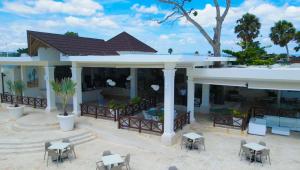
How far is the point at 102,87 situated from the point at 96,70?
72.5 inches

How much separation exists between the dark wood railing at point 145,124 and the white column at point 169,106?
609mm

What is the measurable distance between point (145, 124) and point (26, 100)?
1157 centimetres

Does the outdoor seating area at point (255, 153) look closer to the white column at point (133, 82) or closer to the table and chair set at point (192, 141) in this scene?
the table and chair set at point (192, 141)

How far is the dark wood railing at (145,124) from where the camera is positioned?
1257 cm

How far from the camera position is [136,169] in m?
9.47

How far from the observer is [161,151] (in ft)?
36.3

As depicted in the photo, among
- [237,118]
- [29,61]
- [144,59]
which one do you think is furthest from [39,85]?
[237,118]

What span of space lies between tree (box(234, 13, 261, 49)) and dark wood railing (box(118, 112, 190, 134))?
2227 cm

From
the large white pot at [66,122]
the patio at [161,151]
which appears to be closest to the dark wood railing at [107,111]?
the patio at [161,151]

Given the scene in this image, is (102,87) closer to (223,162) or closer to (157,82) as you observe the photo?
(157,82)

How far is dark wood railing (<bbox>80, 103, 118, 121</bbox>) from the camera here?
48.5 feet

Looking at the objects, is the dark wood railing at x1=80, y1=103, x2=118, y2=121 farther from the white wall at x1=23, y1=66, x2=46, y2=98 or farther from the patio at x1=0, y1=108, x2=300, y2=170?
the white wall at x1=23, y1=66, x2=46, y2=98

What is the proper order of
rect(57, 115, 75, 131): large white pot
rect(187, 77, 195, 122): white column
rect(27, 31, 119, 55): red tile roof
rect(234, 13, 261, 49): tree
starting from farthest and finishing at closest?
rect(234, 13, 261, 49): tree
rect(187, 77, 195, 122): white column
rect(27, 31, 119, 55): red tile roof
rect(57, 115, 75, 131): large white pot

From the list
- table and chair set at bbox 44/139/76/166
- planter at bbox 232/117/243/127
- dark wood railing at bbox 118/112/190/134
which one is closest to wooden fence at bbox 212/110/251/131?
planter at bbox 232/117/243/127
